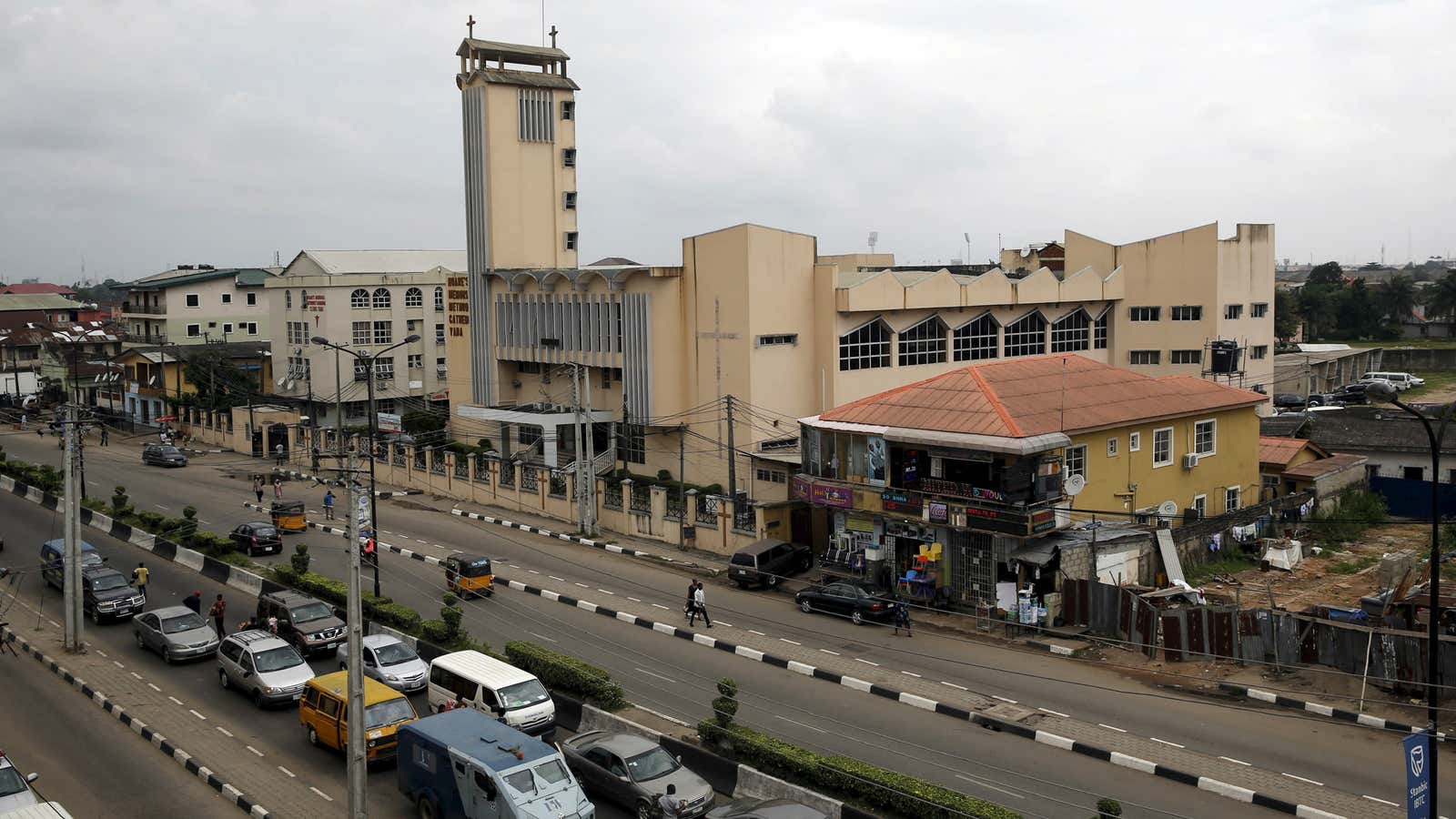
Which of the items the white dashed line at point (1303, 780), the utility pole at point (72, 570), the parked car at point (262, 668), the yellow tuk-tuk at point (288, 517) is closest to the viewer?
the white dashed line at point (1303, 780)

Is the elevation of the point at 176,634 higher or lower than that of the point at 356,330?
lower

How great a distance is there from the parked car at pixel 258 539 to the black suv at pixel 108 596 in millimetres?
5543

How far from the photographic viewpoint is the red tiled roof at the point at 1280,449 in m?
39.5

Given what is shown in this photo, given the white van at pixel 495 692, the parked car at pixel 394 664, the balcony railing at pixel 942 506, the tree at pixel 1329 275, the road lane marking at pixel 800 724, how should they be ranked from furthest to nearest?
the tree at pixel 1329 275 → the balcony railing at pixel 942 506 → the parked car at pixel 394 664 → the road lane marking at pixel 800 724 → the white van at pixel 495 692

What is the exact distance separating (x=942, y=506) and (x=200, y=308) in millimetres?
73110

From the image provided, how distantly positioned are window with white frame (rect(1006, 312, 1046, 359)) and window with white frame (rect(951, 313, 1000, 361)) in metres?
1.00

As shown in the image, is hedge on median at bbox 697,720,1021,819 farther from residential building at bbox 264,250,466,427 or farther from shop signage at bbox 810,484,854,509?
residential building at bbox 264,250,466,427

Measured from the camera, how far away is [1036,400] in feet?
104

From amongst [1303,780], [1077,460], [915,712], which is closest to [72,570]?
[915,712]

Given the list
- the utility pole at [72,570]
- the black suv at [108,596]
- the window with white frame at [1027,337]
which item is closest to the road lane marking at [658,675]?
the utility pole at [72,570]

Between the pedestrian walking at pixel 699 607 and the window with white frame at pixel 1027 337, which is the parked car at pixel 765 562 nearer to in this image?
the pedestrian walking at pixel 699 607

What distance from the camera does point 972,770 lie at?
19.7 m

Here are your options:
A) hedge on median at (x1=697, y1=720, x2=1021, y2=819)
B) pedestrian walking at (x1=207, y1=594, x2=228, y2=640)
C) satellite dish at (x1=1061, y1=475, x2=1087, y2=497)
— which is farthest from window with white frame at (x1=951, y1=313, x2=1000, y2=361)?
hedge on median at (x1=697, y1=720, x2=1021, y2=819)

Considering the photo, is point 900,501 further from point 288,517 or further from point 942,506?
point 288,517
